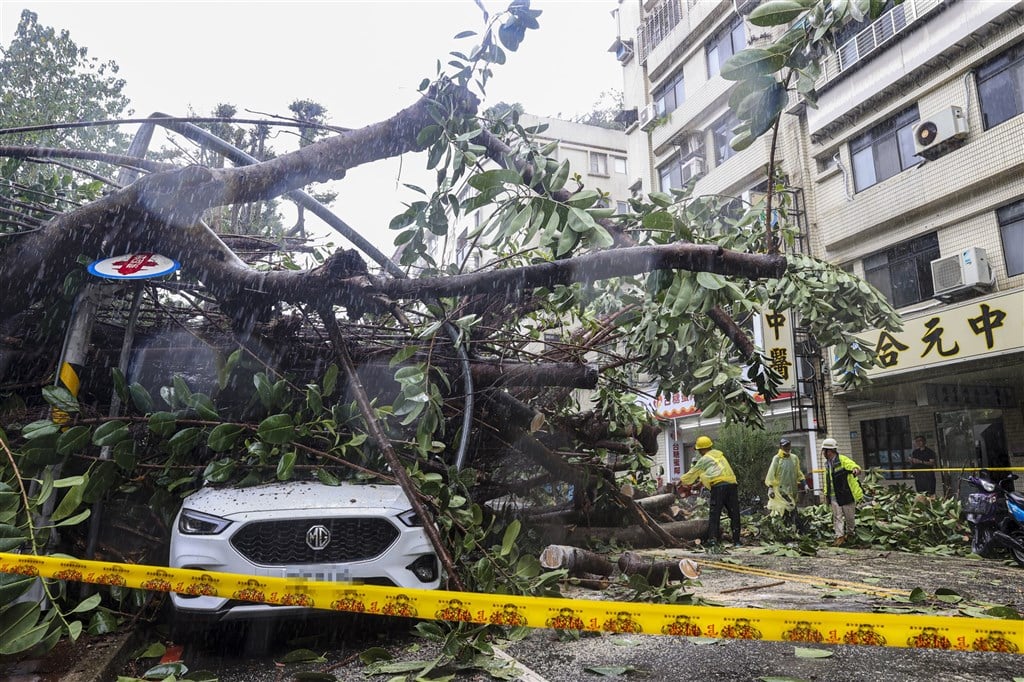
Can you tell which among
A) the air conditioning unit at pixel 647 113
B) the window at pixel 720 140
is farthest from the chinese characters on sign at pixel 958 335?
the air conditioning unit at pixel 647 113

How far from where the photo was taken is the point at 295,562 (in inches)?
149

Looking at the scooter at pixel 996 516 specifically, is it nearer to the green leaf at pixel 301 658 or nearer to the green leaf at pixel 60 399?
the green leaf at pixel 301 658

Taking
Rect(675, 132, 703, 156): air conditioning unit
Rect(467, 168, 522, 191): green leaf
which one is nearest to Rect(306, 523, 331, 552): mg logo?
Rect(467, 168, 522, 191): green leaf

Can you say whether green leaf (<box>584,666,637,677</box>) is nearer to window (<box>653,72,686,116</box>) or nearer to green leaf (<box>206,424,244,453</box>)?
green leaf (<box>206,424,244,453</box>)

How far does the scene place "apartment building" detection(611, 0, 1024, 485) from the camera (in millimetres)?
12594

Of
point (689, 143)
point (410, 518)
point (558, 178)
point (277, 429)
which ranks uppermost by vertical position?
point (689, 143)

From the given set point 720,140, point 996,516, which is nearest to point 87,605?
point 996,516

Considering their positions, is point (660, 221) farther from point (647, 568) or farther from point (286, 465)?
point (647, 568)

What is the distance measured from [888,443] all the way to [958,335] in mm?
4234

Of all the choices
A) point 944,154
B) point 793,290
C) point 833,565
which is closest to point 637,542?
point 833,565

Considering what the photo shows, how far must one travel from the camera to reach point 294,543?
3.83 m

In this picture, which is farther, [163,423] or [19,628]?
[163,423]

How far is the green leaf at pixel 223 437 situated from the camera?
169 inches

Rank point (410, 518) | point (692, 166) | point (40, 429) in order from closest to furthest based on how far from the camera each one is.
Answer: point (410, 518) < point (40, 429) < point (692, 166)
